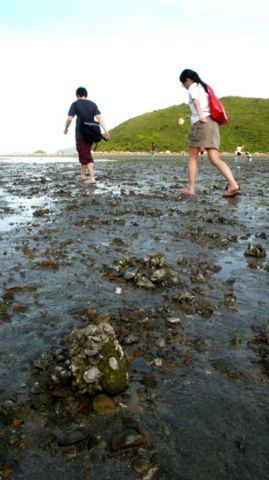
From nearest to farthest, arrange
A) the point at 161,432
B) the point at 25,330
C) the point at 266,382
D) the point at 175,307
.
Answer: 1. the point at 161,432
2. the point at 266,382
3. the point at 25,330
4. the point at 175,307

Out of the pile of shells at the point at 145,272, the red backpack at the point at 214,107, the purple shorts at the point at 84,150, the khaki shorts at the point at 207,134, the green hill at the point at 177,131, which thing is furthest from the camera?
the green hill at the point at 177,131

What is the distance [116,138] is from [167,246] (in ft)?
304

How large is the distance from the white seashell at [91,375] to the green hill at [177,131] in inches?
3263

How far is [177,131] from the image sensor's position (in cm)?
9519

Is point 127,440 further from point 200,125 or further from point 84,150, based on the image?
point 84,150

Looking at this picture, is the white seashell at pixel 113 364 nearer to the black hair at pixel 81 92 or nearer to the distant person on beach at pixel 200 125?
the distant person on beach at pixel 200 125

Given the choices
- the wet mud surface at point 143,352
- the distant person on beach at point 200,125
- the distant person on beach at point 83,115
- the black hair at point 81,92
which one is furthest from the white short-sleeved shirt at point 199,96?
the wet mud surface at point 143,352

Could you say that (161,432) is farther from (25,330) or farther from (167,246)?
(167,246)

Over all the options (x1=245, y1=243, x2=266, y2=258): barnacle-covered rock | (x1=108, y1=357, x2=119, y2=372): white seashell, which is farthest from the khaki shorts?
(x1=108, y1=357, x2=119, y2=372): white seashell

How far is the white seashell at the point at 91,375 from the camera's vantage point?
2254 millimetres

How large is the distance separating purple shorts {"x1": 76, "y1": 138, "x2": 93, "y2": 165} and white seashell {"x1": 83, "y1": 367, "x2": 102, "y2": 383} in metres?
10.5

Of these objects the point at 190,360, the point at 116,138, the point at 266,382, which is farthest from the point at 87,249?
the point at 116,138

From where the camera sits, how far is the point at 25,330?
9.75 feet

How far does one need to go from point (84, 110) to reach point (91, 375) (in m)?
10.9
